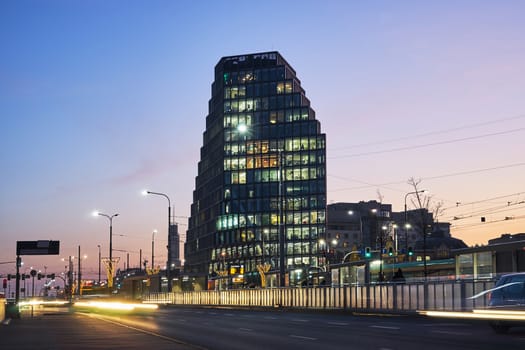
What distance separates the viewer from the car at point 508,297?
20641 millimetres

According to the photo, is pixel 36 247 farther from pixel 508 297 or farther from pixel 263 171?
pixel 263 171

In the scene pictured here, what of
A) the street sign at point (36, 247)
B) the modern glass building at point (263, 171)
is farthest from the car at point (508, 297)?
the modern glass building at point (263, 171)

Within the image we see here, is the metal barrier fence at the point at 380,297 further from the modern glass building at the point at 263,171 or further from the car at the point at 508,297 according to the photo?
the modern glass building at the point at 263,171

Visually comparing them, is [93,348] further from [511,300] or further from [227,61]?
[227,61]

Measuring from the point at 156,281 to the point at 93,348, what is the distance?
95.9 m

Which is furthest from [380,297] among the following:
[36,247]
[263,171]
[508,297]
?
[263,171]

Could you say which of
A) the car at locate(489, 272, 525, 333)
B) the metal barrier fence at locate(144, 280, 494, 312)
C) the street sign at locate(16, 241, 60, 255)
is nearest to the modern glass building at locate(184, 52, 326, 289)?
the metal barrier fence at locate(144, 280, 494, 312)

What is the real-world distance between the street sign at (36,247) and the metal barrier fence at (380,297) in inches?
640

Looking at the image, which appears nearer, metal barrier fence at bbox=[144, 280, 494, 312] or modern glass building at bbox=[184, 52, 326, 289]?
metal barrier fence at bbox=[144, 280, 494, 312]

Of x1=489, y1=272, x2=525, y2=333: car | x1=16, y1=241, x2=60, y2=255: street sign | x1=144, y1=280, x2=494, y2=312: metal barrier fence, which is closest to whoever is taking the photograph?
x1=489, y1=272, x2=525, y2=333: car

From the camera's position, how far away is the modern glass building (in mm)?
164000

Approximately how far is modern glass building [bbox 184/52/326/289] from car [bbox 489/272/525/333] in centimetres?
13781

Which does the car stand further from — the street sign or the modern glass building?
the modern glass building

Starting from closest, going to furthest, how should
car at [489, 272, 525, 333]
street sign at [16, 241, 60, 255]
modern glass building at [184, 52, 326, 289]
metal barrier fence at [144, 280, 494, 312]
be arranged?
car at [489, 272, 525, 333]
metal barrier fence at [144, 280, 494, 312]
street sign at [16, 241, 60, 255]
modern glass building at [184, 52, 326, 289]
